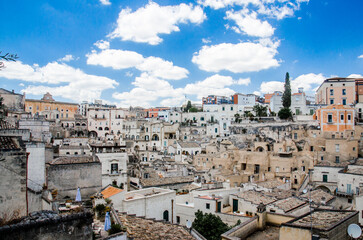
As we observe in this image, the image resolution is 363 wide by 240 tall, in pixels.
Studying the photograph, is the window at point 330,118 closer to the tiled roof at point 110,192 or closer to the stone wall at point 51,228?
the tiled roof at point 110,192

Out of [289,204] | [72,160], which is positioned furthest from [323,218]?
[72,160]

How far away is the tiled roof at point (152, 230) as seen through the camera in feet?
38.6

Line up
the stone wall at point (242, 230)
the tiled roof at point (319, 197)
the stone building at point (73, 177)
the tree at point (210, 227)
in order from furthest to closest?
the tiled roof at point (319, 197), the stone building at point (73, 177), the tree at point (210, 227), the stone wall at point (242, 230)

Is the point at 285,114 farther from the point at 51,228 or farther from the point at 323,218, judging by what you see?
the point at 51,228

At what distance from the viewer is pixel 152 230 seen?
42.0 feet

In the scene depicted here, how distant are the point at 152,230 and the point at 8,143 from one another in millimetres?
7460

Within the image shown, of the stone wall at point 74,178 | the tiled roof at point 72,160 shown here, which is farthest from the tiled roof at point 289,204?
the tiled roof at point 72,160

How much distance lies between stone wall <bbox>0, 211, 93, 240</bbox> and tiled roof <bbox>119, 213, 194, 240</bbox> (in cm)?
533

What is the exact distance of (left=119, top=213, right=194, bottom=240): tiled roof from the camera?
11.8m

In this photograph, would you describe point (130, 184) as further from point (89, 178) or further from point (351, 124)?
point (351, 124)

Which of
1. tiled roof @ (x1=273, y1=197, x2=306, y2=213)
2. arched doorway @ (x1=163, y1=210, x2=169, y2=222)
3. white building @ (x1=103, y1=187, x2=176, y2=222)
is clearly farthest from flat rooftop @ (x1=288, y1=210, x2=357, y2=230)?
arched doorway @ (x1=163, y1=210, x2=169, y2=222)

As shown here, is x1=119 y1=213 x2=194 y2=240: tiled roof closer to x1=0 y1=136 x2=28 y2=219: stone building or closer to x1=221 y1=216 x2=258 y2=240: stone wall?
x1=221 y1=216 x2=258 y2=240: stone wall

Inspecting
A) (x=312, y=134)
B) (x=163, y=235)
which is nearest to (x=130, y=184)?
(x=163, y=235)

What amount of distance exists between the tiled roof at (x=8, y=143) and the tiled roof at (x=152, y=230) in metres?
5.54
